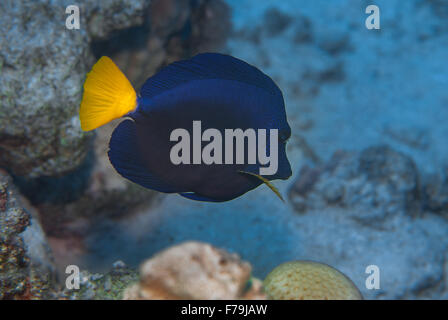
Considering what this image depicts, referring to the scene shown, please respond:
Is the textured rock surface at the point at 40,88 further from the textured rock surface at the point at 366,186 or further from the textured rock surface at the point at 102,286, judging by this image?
the textured rock surface at the point at 366,186

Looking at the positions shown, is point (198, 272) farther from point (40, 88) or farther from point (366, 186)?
point (366, 186)

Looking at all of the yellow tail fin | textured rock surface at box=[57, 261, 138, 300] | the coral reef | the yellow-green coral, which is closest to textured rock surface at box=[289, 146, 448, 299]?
the yellow-green coral

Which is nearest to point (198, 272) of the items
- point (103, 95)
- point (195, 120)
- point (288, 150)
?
point (195, 120)

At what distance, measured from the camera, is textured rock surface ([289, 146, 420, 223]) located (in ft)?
12.5

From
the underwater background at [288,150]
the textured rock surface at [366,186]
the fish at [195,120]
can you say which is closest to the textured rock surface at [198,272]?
the underwater background at [288,150]

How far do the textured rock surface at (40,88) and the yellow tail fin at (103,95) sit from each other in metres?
1.38

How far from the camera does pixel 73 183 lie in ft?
11.8

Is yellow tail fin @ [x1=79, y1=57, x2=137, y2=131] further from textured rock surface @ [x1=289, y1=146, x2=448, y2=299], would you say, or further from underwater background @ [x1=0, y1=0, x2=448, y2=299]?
textured rock surface @ [x1=289, y1=146, x2=448, y2=299]

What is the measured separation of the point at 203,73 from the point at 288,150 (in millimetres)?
3223

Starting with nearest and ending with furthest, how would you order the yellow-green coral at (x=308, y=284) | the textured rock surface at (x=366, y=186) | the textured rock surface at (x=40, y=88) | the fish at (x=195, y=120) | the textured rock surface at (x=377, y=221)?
the fish at (x=195, y=120), the yellow-green coral at (x=308, y=284), the textured rock surface at (x=40, y=88), the textured rock surface at (x=377, y=221), the textured rock surface at (x=366, y=186)

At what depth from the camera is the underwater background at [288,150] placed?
101 inches

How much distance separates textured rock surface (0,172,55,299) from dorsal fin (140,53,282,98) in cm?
135
